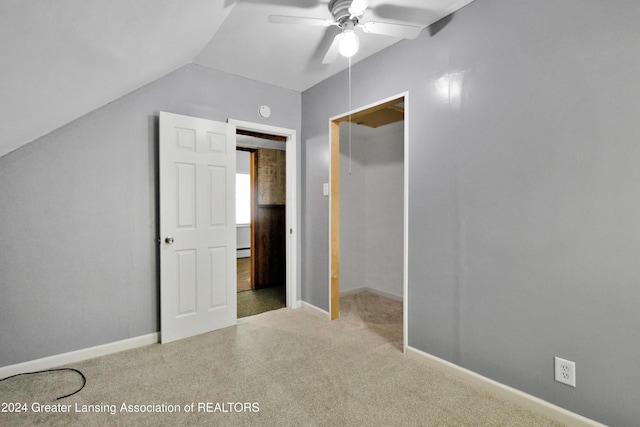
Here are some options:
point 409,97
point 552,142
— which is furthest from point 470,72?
point 552,142

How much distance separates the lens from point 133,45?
1.68m

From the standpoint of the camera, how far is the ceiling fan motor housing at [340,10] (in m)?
1.85

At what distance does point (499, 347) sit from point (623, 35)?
→ 1.78 metres

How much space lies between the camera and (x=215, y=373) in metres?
2.09

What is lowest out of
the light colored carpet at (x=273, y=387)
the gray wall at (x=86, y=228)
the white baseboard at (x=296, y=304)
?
the light colored carpet at (x=273, y=387)

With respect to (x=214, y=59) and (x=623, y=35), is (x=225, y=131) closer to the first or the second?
(x=214, y=59)

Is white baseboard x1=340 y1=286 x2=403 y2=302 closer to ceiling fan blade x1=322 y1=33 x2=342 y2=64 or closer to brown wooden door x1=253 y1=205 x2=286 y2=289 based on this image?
brown wooden door x1=253 y1=205 x2=286 y2=289

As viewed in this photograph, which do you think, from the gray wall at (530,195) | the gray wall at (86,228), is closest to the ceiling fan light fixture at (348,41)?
the gray wall at (530,195)

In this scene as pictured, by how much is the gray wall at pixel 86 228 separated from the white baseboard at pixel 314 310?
1530mm

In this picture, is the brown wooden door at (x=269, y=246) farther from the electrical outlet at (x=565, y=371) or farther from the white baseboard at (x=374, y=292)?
the electrical outlet at (x=565, y=371)

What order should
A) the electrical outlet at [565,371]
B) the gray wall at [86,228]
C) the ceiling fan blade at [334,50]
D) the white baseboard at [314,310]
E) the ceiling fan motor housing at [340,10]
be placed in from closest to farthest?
the electrical outlet at [565,371] → the ceiling fan motor housing at [340,10] → the ceiling fan blade at [334,50] → the gray wall at [86,228] → the white baseboard at [314,310]

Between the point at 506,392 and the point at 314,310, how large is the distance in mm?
1932

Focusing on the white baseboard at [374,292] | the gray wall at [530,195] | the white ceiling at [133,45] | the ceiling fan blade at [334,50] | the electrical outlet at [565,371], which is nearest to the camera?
the white ceiling at [133,45]

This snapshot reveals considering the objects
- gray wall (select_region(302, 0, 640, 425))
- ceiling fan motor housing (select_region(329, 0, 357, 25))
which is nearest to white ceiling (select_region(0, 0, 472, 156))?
ceiling fan motor housing (select_region(329, 0, 357, 25))
